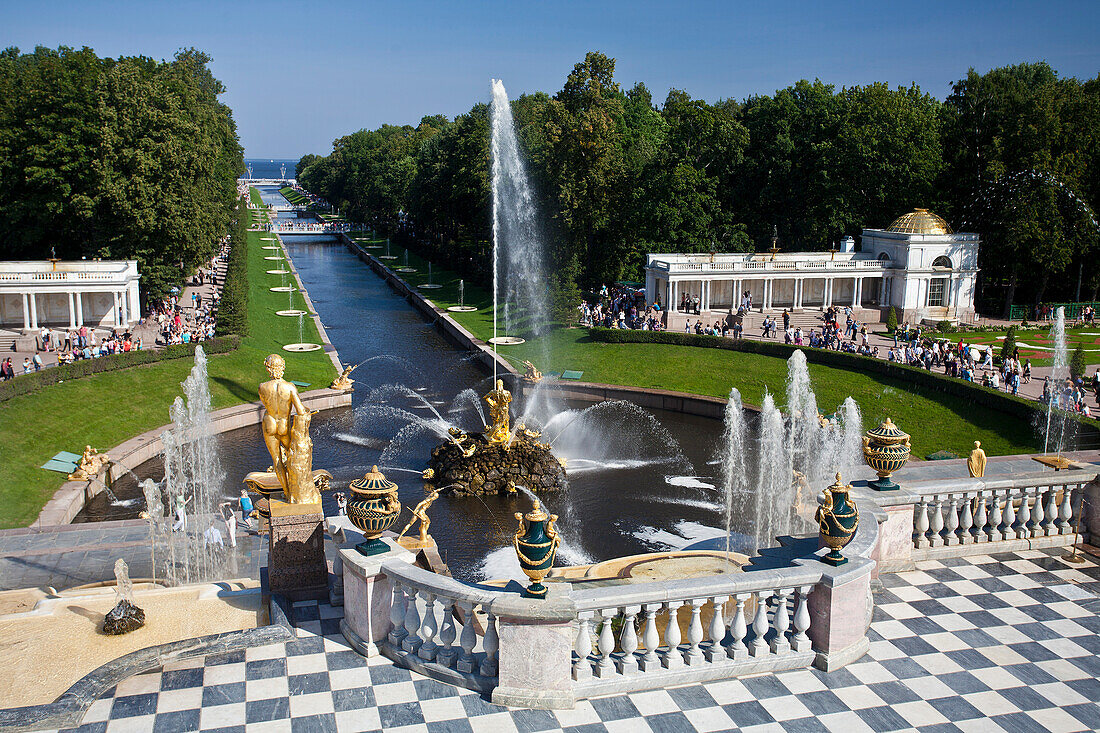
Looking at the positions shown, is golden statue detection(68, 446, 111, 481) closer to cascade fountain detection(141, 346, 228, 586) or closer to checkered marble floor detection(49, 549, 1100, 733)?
cascade fountain detection(141, 346, 228, 586)

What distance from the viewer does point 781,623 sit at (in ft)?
34.1

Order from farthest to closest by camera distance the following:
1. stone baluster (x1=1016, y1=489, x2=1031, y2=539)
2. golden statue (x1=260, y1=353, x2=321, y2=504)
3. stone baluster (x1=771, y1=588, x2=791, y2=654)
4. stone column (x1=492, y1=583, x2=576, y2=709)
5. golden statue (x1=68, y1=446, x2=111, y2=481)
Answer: golden statue (x1=68, y1=446, x2=111, y2=481) → stone baluster (x1=1016, y1=489, x2=1031, y2=539) → golden statue (x1=260, y1=353, x2=321, y2=504) → stone baluster (x1=771, y1=588, x2=791, y2=654) → stone column (x1=492, y1=583, x2=576, y2=709)

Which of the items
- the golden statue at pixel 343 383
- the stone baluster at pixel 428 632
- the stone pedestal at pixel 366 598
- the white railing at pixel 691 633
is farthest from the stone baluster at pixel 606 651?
the golden statue at pixel 343 383

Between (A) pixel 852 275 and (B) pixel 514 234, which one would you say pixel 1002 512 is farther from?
(B) pixel 514 234

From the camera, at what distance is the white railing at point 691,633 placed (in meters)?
9.81

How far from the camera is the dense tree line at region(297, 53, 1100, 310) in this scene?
56.5m

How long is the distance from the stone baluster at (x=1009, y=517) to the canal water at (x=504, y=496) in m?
11.3

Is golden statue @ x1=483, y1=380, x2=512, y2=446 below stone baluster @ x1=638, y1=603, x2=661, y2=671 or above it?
below

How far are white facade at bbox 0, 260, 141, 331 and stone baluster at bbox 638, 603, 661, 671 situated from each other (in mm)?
49027

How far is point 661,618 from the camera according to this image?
13625 millimetres

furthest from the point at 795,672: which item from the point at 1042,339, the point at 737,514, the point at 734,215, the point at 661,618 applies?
the point at 734,215

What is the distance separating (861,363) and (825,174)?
2528cm

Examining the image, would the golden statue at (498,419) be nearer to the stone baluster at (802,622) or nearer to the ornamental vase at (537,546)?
the stone baluster at (802,622)

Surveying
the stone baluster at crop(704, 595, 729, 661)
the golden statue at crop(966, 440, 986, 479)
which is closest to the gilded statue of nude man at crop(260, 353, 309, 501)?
the stone baluster at crop(704, 595, 729, 661)
